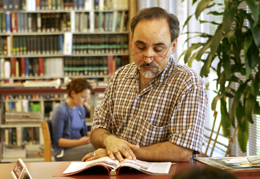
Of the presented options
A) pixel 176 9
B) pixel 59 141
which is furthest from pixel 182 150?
pixel 176 9

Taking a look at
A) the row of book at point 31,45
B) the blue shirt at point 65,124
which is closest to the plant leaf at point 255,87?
the blue shirt at point 65,124

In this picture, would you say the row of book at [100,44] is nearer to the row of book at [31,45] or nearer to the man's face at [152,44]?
the row of book at [31,45]

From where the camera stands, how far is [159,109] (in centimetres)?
142

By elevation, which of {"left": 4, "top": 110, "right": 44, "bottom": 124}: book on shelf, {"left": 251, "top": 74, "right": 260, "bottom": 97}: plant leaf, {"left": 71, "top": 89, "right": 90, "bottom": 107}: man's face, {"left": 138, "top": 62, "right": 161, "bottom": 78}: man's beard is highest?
{"left": 138, "top": 62, "right": 161, "bottom": 78}: man's beard

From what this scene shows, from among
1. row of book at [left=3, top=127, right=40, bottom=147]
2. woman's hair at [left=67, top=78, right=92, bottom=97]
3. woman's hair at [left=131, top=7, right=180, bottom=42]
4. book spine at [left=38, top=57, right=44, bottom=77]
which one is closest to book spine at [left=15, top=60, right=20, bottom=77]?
book spine at [left=38, top=57, right=44, bottom=77]

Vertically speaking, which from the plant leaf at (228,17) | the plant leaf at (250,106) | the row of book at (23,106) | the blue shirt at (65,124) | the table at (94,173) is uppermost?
the plant leaf at (228,17)

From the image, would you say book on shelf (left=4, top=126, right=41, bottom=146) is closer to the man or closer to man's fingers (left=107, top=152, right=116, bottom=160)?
the man

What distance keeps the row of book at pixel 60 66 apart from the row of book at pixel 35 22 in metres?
0.48

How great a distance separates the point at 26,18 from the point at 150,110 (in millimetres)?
4439

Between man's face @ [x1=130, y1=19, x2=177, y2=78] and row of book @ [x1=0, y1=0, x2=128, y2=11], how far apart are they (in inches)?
161

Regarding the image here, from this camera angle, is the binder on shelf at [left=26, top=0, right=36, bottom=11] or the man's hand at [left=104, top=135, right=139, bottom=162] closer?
the man's hand at [left=104, top=135, right=139, bottom=162]

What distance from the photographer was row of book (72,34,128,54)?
213 inches

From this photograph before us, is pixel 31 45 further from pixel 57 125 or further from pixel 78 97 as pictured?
pixel 57 125

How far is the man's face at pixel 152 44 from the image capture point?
55.6 inches
